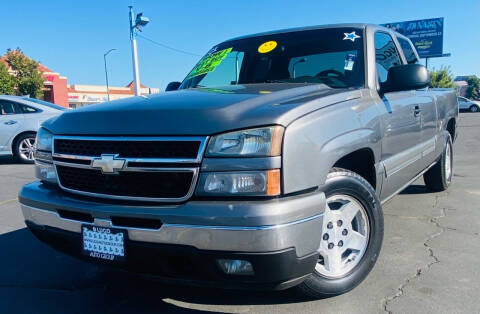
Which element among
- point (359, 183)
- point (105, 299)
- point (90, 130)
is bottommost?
point (105, 299)

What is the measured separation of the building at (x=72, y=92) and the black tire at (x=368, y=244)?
120ft

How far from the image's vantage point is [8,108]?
942cm

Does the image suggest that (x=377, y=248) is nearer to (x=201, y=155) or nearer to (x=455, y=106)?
(x=201, y=155)

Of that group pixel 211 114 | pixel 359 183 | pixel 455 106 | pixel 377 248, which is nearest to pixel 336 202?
pixel 359 183

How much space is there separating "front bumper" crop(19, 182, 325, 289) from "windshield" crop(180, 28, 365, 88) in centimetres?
154

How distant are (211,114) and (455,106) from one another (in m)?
4.68

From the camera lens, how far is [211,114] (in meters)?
2.18

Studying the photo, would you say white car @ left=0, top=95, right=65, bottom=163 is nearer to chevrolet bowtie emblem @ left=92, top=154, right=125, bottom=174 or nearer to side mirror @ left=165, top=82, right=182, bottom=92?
side mirror @ left=165, top=82, right=182, bottom=92

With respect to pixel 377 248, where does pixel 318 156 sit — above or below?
above

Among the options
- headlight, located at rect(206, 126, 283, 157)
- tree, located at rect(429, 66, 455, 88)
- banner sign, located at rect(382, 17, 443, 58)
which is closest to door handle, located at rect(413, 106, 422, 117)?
headlight, located at rect(206, 126, 283, 157)

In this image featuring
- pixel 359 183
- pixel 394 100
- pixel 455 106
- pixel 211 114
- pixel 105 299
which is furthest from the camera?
pixel 455 106

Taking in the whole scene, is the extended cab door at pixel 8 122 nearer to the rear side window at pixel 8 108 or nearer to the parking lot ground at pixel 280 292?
the rear side window at pixel 8 108

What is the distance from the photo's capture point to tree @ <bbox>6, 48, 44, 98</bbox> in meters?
34.1

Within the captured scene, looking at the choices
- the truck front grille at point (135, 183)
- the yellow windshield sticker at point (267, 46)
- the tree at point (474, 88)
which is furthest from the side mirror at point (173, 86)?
the tree at point (474, 88)
